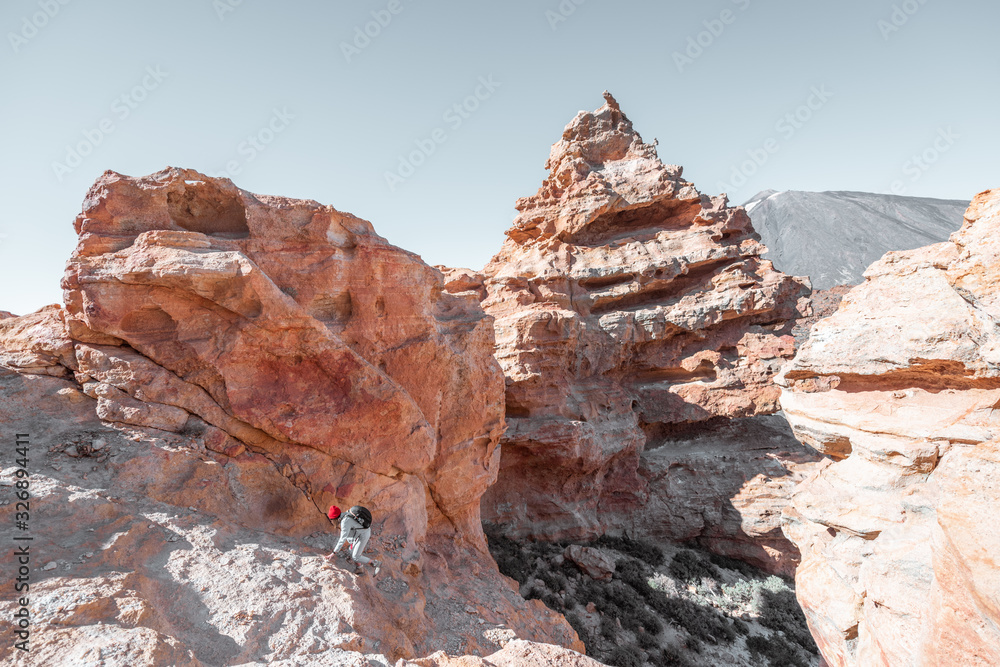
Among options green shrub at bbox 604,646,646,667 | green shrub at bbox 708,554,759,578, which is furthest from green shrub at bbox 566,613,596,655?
green shrub at bbox 708,554,759,578

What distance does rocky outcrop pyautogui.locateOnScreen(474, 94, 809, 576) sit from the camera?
17.4 m

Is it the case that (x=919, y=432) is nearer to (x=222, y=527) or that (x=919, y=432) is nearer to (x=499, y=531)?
(x=222, y=527)

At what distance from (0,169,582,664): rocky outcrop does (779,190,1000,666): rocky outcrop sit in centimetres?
577

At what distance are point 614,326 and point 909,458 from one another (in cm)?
1479

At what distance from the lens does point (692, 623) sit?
13055mm

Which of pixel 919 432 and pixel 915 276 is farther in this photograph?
pixel 915 276

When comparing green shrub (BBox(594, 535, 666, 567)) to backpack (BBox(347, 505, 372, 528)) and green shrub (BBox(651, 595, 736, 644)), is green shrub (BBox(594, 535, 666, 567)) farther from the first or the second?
backpack (BBox(347, 505, 372, 528))

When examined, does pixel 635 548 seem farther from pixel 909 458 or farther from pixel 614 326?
pixel 909 458

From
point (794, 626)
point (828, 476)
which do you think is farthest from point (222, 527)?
point (794, 626)

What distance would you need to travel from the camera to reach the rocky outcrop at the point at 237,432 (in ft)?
16.2

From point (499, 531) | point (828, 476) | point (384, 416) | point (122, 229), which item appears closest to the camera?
point (828, 476)

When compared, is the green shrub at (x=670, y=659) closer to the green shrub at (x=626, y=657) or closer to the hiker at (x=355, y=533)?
the green shrub at (x=626, y=657)

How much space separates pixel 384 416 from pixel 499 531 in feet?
33.9

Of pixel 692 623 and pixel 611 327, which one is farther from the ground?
pixel 611 327
